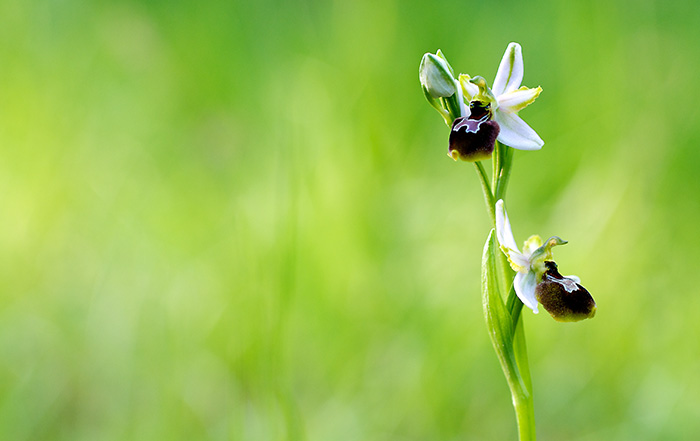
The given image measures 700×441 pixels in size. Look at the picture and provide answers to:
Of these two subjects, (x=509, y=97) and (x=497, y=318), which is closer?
(x=497, y=318)

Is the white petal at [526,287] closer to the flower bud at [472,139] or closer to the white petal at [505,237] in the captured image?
the white petal at [505,237]

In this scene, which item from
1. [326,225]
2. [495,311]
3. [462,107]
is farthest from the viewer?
[326,225]

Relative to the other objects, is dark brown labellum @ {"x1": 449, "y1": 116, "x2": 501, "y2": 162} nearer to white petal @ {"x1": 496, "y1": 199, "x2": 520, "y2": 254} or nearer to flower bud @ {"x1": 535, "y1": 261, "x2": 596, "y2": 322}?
white petal @ {"x1": 496, "y1": 199, "x2": 520, "y2": 254}

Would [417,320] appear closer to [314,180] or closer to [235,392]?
[235,392]

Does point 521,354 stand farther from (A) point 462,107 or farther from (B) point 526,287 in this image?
(A) point 462,107

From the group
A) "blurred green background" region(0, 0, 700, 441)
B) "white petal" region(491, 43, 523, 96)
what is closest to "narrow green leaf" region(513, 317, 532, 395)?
"white petal" region(491, 43, 523, 96)

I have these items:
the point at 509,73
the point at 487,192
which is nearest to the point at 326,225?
the point at 509,73
